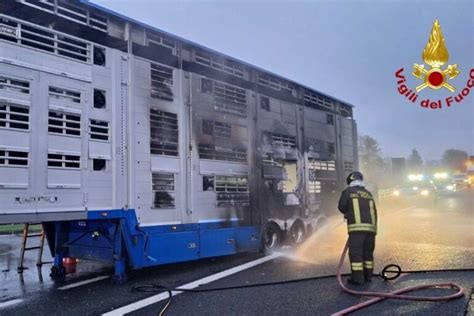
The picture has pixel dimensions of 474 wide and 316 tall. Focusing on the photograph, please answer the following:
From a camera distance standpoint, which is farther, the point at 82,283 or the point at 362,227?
the point at 82,283

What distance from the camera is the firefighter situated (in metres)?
6.02

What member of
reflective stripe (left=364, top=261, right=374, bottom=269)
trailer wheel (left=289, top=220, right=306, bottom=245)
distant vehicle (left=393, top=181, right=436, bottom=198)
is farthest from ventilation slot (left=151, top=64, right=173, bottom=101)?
distant vehicle (left=393, top=181, right=436, bottom=198)

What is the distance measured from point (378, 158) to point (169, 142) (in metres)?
63.9

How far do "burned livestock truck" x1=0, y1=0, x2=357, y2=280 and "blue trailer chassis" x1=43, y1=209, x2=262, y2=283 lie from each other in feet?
0.06

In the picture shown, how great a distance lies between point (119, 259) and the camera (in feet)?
20.4

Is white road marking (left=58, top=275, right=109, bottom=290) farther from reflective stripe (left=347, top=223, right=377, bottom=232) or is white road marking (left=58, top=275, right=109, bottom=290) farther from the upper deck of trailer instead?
reflective stripe (left=347, top=223, right=377, bottom=232)

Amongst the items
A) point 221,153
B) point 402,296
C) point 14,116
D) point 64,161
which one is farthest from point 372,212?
point 14,116

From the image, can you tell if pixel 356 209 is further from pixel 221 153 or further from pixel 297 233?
pixel 297 233

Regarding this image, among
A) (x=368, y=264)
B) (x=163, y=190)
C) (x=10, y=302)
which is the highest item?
(x=163, y=190)

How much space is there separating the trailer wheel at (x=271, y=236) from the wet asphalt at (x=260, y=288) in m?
0.28

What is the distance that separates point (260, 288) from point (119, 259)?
6.90 ft

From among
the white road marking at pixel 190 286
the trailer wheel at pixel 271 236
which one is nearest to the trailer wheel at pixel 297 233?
the trailer wheel at pixel 271 236

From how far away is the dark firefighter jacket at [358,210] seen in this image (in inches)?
241

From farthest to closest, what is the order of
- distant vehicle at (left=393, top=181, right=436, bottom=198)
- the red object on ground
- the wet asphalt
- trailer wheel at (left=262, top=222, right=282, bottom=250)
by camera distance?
1. distant vehicle at (left=393, top=181, right=436, bottom=198)
2. trailer wheel at (left=262, top=222, right=282, bottom=250)
3. the wet asphalt
4. the red object on ground
